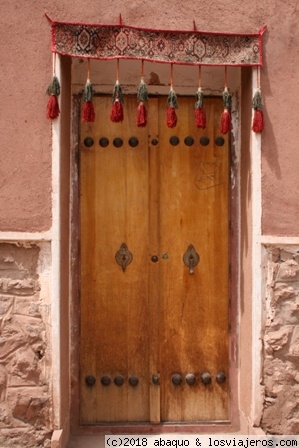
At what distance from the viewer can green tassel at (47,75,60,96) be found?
3.47 meters

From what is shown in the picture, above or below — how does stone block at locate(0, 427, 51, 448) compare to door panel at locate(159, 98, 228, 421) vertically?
below

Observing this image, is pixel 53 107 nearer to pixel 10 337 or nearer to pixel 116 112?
pixel 116 112

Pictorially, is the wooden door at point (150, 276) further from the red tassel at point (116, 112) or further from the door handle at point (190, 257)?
the red tassel at point (116, 112)

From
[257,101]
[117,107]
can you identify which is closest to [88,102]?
[117,107]

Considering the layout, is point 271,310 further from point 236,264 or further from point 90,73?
point 90,73

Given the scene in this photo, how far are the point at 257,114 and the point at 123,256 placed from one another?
3.92ft

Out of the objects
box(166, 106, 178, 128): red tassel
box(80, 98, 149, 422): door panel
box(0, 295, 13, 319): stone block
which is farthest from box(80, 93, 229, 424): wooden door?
box(0, 295, 13, 319): stone block

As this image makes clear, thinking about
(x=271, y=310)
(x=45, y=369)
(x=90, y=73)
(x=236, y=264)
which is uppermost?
(x=90, y=73)

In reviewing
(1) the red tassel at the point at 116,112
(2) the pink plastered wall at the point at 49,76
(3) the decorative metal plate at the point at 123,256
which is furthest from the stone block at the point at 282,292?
(1) the red tassel at the point at 116,112

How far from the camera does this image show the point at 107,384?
3936 millimetres

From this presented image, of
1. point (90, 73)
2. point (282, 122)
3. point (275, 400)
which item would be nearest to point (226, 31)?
point (282, 122)

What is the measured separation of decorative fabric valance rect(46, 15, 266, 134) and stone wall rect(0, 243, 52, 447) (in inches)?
35.5

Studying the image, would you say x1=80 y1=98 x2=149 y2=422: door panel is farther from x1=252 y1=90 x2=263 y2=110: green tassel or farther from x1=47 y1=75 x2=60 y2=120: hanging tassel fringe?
x1=252 y1=90 x2=263 y2=110: green tassel

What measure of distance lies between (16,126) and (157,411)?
1918mm
